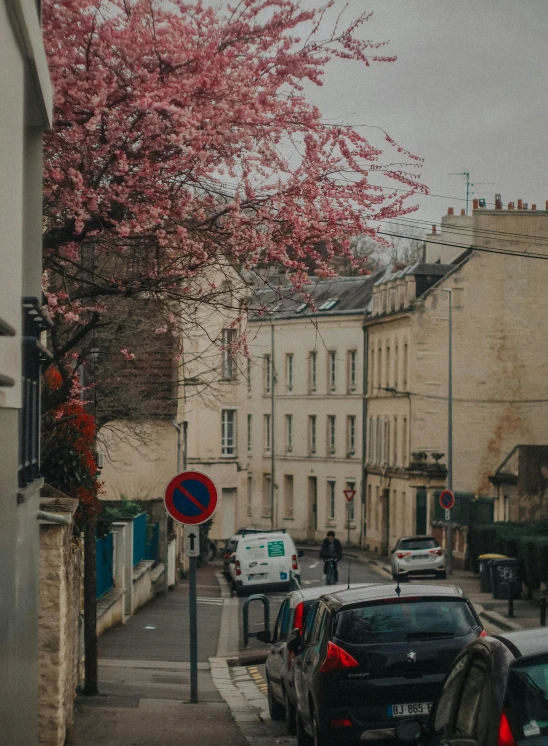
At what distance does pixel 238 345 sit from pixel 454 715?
6961 millimetres

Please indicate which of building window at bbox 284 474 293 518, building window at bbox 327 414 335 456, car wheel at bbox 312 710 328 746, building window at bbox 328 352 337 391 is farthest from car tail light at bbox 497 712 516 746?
building window at bbox 284 474 293 518

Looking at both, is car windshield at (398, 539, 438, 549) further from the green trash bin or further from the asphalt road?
the green trash bin

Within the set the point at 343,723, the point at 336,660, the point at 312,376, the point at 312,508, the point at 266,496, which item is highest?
the point at 312,376

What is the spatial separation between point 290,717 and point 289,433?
59052mm

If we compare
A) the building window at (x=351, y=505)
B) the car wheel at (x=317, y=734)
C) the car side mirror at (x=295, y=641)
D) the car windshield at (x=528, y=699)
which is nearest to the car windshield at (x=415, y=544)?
the building window at (x=351, y=505)

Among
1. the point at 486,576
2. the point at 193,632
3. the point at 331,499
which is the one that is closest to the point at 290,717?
the point at 193,632

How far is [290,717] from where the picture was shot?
46.0 feet

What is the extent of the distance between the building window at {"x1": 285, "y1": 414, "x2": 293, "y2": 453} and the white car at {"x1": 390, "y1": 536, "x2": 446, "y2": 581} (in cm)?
2980

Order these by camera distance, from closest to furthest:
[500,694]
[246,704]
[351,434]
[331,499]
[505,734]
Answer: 1. [505,734]
2. [500,694]
3. [246,704]
4. [351,434]
5. [331,499]

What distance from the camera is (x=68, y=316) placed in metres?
11.7

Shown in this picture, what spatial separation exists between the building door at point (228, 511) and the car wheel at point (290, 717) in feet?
148

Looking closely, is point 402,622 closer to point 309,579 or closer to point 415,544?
point 415,544

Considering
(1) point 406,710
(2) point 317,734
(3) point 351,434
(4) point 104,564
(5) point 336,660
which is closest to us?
(1) point 406,710

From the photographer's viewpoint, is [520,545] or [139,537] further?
[520,545]
